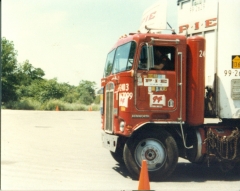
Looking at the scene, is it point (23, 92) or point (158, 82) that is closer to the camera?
point (158, 82)

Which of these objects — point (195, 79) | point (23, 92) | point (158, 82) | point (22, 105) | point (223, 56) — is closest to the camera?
point (158, 82)

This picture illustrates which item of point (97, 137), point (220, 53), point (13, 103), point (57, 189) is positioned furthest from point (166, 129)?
point (13, 103)

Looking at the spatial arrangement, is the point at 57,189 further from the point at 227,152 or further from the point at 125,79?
the point at 227,152

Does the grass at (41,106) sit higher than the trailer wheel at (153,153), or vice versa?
the grass at (41,106)

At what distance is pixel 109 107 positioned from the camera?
33.3 feet

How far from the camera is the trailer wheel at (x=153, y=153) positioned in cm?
929

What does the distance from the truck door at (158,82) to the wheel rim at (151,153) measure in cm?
65

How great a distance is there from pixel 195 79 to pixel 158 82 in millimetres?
850

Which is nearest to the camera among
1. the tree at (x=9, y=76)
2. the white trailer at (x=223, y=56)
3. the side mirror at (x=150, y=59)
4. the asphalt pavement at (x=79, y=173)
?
the asphalt pavement at (x=79, y=173)

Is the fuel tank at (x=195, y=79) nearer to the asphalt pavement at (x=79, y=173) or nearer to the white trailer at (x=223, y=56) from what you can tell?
the white trailer at (x=223, y=56)

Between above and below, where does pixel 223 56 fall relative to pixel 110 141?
above

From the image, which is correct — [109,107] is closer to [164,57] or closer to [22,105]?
[164,57]

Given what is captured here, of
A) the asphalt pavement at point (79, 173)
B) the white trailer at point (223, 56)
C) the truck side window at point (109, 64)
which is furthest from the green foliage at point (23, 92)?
the white trailer at point (223, 56)

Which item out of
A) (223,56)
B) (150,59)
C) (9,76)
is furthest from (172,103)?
(9,76)
